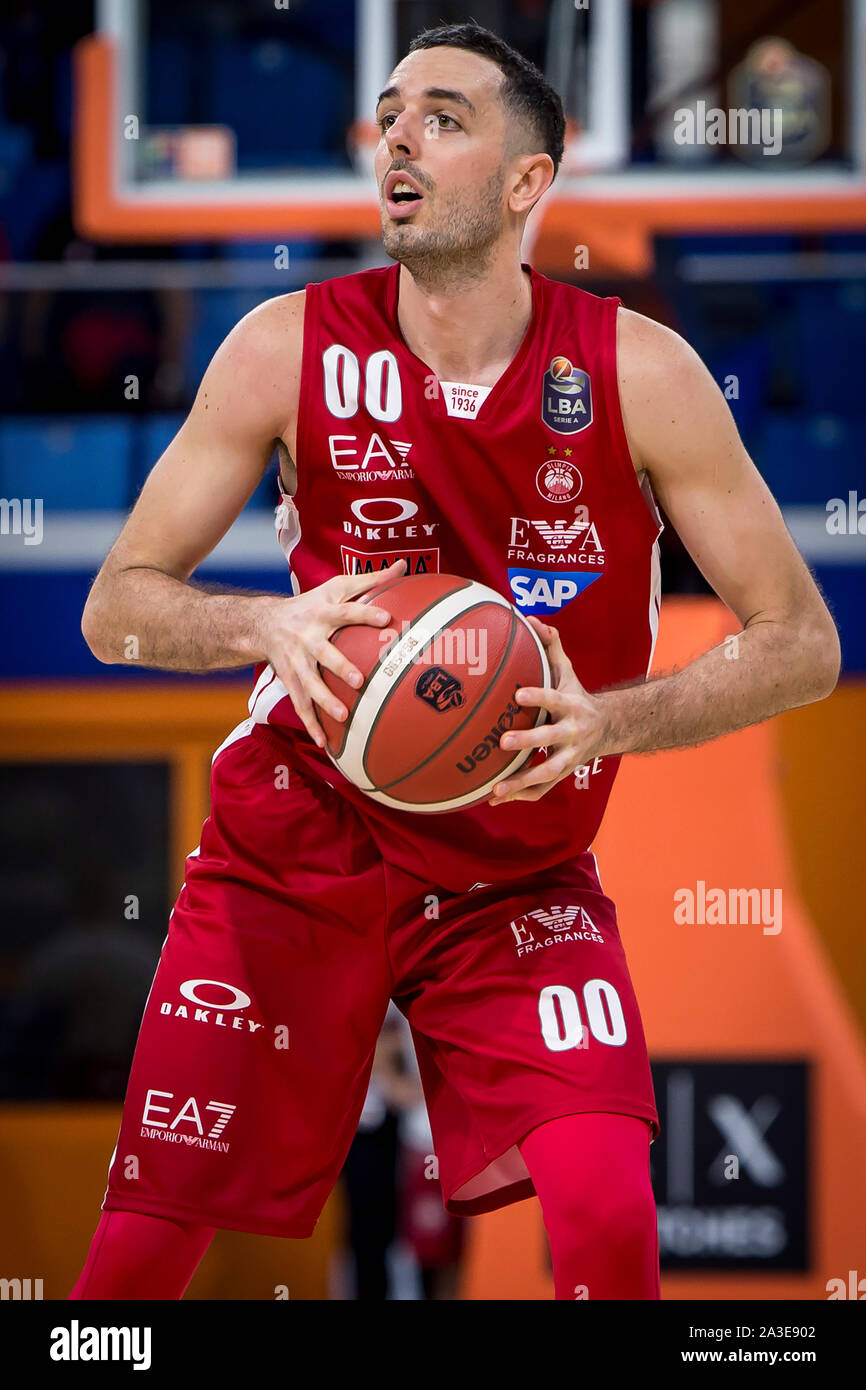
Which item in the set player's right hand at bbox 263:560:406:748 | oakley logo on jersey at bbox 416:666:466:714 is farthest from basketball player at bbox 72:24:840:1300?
oakley logo on jersey at bbox 416:666:466:714

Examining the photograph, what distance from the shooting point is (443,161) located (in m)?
2.38

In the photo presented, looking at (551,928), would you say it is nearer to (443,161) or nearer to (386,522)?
(386,522)

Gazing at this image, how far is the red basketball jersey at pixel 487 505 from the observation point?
7.77 feet

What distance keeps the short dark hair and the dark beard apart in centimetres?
13

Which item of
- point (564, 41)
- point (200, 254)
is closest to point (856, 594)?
point (564, 41)

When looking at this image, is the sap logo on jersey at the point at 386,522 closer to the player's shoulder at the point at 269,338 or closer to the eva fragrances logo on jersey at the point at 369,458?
the eva fragrances logo on jersey at the point at 369,458

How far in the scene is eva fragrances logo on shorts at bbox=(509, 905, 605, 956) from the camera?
90.7 inches

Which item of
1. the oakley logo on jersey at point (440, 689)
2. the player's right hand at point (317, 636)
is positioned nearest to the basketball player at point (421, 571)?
the player's right hand at point (317, 636)

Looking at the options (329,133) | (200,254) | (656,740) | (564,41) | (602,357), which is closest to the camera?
(656,740)

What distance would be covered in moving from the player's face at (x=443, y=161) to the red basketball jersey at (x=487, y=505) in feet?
0.56

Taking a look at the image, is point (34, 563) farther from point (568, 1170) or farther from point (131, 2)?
point (568, 1170)

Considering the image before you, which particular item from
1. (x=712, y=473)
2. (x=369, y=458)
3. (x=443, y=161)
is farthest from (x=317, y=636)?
(x=443, y=161)
